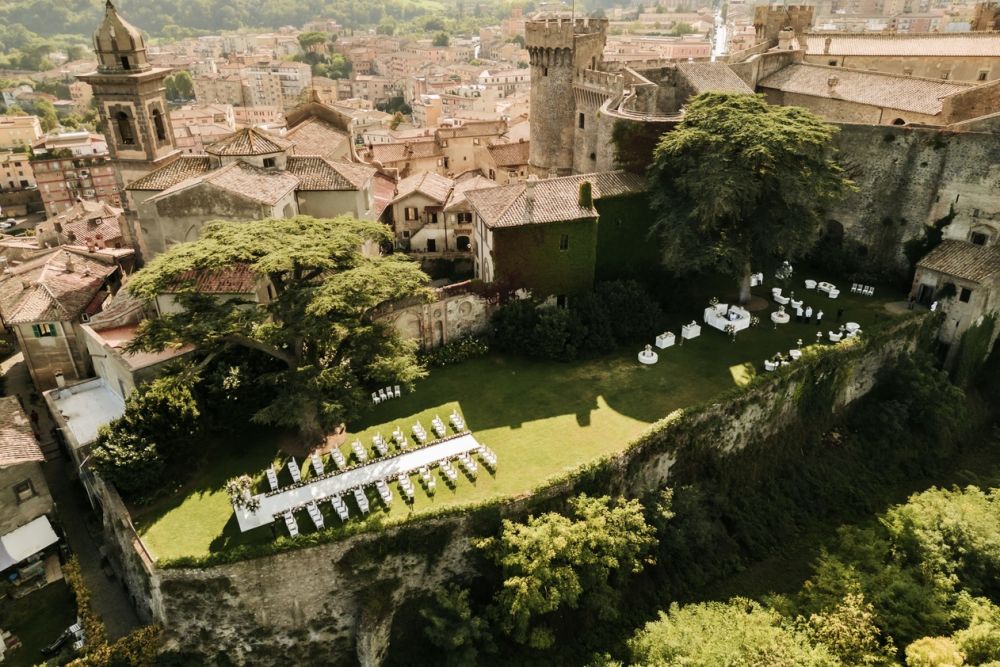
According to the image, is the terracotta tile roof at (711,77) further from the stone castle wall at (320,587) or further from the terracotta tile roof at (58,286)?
the terracotta tile roof at (58,286)

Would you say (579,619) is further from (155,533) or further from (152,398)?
(152,398)

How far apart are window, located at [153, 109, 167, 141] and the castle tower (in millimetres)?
23193

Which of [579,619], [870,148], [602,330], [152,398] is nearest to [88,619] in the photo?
[152,398]

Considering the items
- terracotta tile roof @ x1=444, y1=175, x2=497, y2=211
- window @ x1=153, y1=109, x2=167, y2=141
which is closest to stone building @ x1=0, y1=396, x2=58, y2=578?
window @ x1=153, y1=109, x2=167, y2=141

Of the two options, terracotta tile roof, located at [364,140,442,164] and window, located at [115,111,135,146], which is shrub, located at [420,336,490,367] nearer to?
window, located at [115,111,135,146]

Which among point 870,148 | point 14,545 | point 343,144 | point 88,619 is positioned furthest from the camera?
point 343,144

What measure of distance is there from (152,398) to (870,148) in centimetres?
4002

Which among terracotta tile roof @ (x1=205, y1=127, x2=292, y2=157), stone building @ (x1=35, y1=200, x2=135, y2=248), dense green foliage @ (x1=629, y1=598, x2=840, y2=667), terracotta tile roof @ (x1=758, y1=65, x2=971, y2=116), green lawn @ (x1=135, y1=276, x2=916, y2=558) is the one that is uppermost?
terracotta tile roof @ (x1=758, y1=65, x2=971, y2=116)

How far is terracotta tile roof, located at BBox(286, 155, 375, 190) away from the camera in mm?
38938

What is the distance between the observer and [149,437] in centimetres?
2636

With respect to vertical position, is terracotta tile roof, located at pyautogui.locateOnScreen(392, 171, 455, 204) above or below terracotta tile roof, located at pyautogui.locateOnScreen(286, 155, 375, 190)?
below

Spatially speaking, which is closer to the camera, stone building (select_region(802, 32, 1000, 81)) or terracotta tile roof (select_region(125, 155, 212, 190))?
terracotta tile roof (select_region(125, 155, 212, 190))

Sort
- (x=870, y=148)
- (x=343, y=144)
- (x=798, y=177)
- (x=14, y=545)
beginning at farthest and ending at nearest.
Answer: (x=343, y=144) → (x=870, y=148) → (x=798, y=177) → (x=14, y=545)

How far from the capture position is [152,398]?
26.4m
